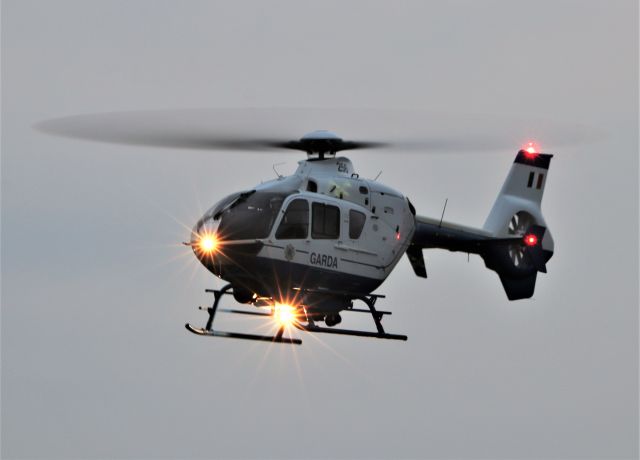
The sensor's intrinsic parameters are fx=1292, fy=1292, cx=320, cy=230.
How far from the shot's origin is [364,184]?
85.4ft

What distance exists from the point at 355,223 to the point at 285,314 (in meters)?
2.36

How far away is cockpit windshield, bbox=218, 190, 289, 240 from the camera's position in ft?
77.2

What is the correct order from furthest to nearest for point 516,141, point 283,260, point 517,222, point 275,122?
point 517,222 < point 516,141 < point 275,122 < point 283,260

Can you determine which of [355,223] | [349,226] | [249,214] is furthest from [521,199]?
[249,214]

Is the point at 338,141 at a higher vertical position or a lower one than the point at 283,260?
higher

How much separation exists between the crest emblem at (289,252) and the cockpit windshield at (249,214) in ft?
1.72

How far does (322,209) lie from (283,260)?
1412mm

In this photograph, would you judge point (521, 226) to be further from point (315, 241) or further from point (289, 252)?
point (289, 252)

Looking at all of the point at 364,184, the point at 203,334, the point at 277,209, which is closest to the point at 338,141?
the point at 364,184

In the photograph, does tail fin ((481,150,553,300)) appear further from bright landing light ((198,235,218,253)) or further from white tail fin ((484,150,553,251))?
bright landing light ((198,235,218,253))

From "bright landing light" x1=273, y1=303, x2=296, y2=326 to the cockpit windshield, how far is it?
168 centimetres

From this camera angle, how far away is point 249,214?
23.7 metres

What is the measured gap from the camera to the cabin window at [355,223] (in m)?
25.3

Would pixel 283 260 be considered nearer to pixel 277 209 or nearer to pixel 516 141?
pixel 277 209
